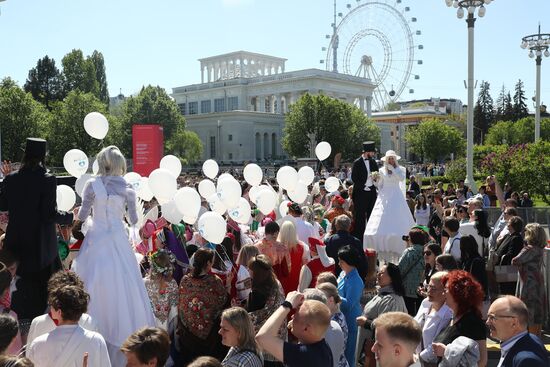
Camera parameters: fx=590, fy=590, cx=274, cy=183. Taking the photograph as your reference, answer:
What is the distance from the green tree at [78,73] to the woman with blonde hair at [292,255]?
73.5 meters

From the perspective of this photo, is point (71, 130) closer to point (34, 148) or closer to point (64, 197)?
point (64, 197)

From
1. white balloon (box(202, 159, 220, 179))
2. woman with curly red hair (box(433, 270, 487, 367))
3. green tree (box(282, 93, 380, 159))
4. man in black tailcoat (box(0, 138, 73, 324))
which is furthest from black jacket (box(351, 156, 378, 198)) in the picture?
green tree (box(282, 93, 380, 159))

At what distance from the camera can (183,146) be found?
70.1 meters

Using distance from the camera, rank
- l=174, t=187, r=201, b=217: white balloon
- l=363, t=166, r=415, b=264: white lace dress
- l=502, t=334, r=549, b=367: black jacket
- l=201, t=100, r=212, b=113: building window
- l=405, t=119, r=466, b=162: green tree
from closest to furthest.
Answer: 1. l=502, t=334, r=549, b=367: black jacket
2. l=174, t=187, r=201, b=217: white balloon
3. l=363, t=166, r=415, b=264: white lace dress
4. l=405, t=119, r=466, b=162: green tree
5. l=201, t=100, r=212, b=113: building window

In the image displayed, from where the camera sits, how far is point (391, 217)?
10828 mm

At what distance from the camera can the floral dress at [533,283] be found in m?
7.93

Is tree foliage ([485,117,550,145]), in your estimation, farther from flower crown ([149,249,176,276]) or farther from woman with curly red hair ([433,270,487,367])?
woman with curly red hair ([433,270,487,367])

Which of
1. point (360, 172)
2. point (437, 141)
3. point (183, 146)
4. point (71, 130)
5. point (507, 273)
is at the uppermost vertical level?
point (71, 130)

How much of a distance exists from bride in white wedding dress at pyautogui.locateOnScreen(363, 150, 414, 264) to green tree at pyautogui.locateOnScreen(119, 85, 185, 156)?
57002 mm

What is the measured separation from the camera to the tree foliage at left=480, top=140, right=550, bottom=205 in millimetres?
21688

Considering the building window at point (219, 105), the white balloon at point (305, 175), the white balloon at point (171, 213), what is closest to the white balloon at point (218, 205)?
the white balloon at point (171, 213)

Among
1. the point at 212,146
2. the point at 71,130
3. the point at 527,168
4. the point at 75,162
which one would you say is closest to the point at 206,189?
the point at 75,162

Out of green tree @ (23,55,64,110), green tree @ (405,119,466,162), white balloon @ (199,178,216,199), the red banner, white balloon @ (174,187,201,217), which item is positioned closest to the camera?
white balloon @ (174,187,201,217)

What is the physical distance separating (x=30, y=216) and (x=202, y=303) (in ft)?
6.60
